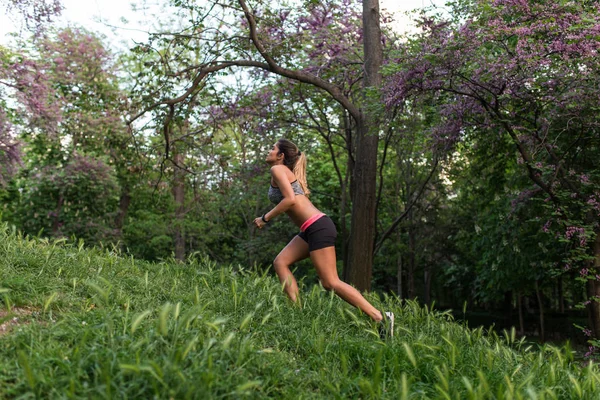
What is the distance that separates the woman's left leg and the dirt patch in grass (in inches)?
98.1

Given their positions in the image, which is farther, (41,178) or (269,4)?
(41,178)

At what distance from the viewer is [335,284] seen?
18.0 feet

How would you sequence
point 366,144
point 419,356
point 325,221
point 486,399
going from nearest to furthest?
point 486,399 < point 419,356 < point 325,221 < point 366,144

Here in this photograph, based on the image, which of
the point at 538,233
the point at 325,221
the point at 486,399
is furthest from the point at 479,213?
the point at 486,399

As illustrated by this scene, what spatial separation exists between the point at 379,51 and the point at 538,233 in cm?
580

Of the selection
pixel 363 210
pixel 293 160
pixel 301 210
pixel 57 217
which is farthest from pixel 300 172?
pixel 57 217

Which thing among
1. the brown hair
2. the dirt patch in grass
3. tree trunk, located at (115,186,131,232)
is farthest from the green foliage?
the dirt patch in grass

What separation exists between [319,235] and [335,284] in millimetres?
495

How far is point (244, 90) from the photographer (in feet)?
44.2

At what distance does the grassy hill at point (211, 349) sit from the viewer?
125 inches

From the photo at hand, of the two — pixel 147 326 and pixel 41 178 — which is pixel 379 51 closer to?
pixel 147 326

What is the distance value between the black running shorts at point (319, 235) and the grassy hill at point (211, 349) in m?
0.65

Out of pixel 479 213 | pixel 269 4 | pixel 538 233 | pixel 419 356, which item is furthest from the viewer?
pixel 479 213

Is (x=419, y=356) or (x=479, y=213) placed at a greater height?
(x=479, y=213)
